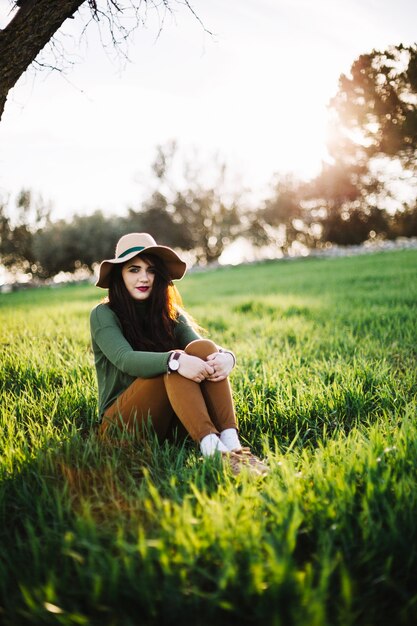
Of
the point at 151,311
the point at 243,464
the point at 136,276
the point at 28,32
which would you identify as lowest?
the point at 243,464

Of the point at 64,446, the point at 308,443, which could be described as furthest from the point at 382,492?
the point at 64,446

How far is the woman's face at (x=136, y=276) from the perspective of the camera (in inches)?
111

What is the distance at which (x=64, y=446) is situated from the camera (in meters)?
2.19

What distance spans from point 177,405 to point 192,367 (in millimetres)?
237

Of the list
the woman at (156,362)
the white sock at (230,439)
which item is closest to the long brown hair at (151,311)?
the woman at (156,362)

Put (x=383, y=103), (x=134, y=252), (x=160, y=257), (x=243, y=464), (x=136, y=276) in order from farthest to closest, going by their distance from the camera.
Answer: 1. (x=383, y=103)
2. (x=160, y=257)
3. (x=136, y=276)
4. (x=134, y=252)
5. (x=243, y=464)

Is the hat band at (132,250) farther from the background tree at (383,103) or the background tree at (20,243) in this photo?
the background tree at (20,243)

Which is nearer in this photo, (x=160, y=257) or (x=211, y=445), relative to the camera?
(x=211, y=445)

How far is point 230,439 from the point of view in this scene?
2305 millimetres

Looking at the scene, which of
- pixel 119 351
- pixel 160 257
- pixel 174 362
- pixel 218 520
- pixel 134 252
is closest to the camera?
pixel 218 520

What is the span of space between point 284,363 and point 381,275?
8.19m

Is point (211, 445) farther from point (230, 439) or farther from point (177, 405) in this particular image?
point (177, 405)

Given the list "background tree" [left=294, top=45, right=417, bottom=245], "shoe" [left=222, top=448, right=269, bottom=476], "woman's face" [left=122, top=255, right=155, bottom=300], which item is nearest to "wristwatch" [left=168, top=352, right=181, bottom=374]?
"shoe" [left=222, top=448, right=269, bottom=476]

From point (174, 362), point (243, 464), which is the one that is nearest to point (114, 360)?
point (174, 362)
